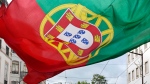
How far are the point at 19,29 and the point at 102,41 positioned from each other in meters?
1.60

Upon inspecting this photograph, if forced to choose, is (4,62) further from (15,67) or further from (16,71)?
(15,67)

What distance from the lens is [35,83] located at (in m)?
9.12

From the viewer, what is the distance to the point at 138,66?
45.7 m

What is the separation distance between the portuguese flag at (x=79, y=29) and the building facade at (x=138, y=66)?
93.0 feet

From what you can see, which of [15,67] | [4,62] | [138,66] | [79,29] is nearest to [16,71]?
[15,67]

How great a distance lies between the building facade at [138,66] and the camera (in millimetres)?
42406

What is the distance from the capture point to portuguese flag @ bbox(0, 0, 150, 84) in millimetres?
7965

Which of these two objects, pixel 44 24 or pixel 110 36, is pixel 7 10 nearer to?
pixel 44 24

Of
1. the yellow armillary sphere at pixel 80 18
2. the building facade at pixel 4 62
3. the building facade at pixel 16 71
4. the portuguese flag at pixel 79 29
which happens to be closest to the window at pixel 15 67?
the building facade at pixel 16 71

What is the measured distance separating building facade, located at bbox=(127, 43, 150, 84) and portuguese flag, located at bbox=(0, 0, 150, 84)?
2834 cm

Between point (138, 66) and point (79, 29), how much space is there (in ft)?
126

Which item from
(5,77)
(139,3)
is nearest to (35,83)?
(139,3)

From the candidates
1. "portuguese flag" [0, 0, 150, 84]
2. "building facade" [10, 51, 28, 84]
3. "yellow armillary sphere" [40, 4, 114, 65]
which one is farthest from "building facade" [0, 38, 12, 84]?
"yellow armillary sphere" [40, 4, 114, 65]

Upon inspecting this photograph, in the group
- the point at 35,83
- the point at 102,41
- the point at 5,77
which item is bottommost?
the point at 35,83
